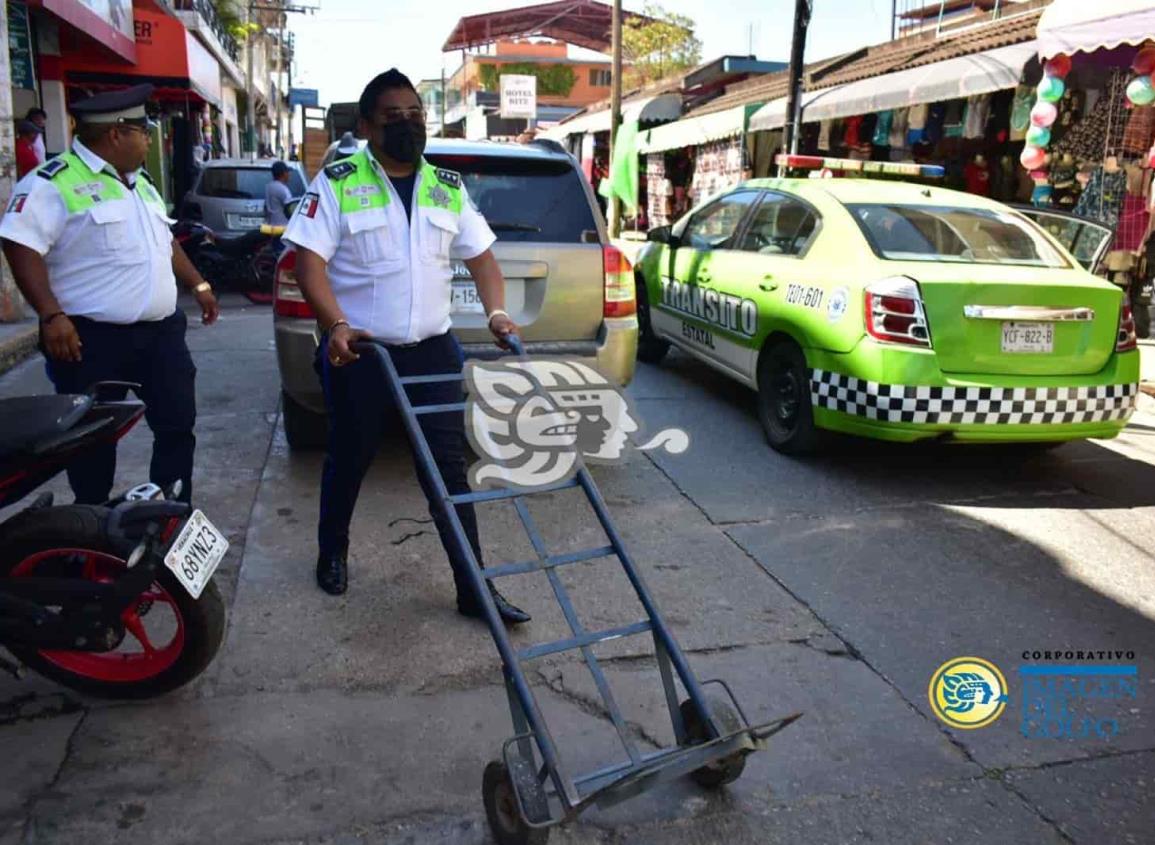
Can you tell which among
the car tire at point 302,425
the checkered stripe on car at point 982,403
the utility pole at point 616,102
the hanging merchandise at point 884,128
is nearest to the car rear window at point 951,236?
the checkered stripe on car at point 982,403

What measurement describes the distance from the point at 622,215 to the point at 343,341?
19.7 metres

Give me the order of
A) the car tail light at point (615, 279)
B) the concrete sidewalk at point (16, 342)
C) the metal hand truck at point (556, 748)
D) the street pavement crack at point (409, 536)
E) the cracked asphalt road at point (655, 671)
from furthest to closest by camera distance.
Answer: the concrete sidewalk at point (16, 342) → the car tail light at point (615, 279) → the street pavement crack at point (409, 536) → the cracked asphalt road at point (655, 671) → the metal hand truck at point (556, 748)

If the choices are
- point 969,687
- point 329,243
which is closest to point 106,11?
point 329,243

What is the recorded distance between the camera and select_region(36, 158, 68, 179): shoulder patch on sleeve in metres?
3.27

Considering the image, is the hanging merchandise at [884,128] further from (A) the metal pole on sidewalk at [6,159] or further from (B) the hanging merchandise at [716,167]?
(A) the metal pole on sidewalk at [6,159]

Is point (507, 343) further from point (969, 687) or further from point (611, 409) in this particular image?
point (611, 409)

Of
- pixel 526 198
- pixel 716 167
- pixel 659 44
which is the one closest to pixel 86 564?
pixel 526 198

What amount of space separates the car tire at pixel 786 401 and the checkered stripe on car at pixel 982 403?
0.39 meters

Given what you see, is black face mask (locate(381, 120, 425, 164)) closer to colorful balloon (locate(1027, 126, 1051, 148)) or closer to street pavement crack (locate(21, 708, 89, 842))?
street pavement crack (locate(21, 708, 89, 842))

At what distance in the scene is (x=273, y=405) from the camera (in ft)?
20.5

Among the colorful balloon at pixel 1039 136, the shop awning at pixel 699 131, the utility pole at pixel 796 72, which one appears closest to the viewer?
the colorful balloon at pixel 1039 136

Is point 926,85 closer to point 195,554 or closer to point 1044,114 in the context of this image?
point 1044,114

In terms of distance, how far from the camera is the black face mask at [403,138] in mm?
2986

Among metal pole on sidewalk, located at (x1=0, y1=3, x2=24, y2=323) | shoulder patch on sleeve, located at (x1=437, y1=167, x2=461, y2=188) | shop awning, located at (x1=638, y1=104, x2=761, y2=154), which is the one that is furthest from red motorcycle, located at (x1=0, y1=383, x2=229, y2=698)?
shop awning, located at (x1=638, y1=104, x2=761, y2=154)
